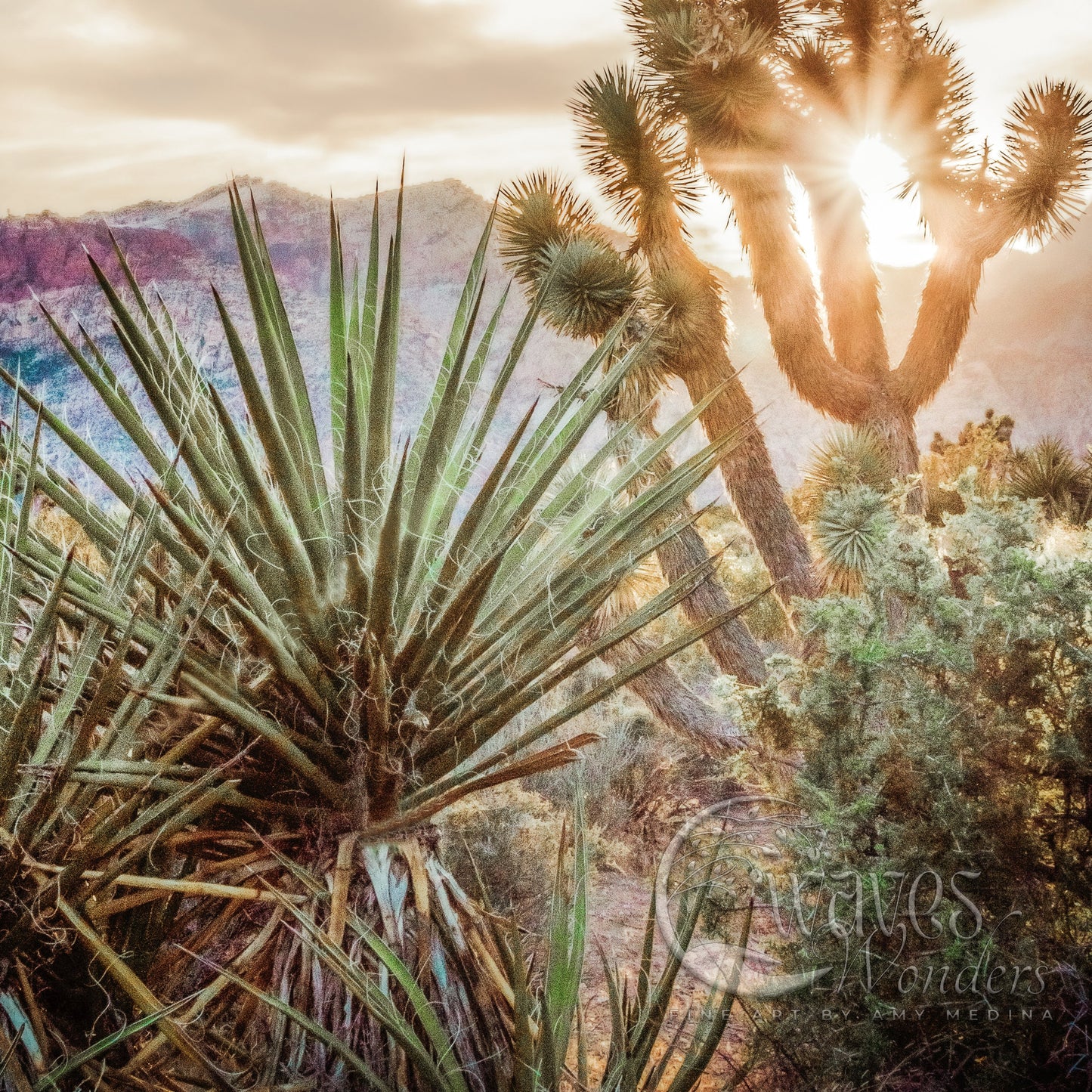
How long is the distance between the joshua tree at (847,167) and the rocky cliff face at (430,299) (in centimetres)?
799

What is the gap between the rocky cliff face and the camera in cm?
1612

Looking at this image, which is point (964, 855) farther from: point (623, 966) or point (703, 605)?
point (703, 605)

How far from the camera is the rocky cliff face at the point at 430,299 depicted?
1612 centimetres

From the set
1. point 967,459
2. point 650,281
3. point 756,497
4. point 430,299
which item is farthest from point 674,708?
point 430,299

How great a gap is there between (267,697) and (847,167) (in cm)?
701

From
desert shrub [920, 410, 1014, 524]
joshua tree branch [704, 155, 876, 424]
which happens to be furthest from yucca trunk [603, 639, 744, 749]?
desert shrub [920, 410, 1014, 524]

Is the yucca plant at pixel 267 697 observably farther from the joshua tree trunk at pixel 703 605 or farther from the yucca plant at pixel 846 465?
the joshua tree trunk at pixel 703 605

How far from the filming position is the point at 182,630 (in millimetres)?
1340

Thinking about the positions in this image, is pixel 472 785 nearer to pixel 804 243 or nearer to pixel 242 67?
pixel 242 67

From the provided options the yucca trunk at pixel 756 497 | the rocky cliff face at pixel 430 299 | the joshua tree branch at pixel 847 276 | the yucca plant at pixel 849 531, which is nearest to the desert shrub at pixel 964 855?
the yucca plant at pixel 849 531

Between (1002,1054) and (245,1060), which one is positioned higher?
(245,1060)

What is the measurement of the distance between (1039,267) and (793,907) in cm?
2382

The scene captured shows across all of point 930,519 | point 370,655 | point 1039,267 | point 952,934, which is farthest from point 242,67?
point 1039,267

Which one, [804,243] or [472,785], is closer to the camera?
[472,785]
